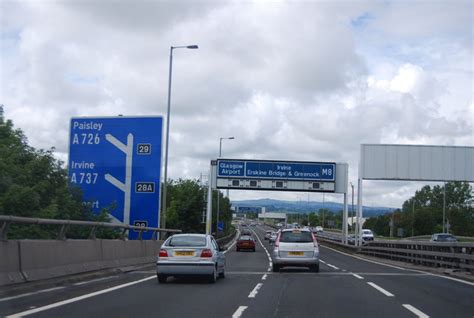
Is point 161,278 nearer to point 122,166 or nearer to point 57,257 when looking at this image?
point 57,257

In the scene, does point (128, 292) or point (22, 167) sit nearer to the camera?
point (128, 292)

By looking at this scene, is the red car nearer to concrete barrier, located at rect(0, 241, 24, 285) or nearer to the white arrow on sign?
the white arrow on sign

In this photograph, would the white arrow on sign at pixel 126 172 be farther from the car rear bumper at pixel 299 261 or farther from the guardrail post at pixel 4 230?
the guardrail post at pixel 4 230

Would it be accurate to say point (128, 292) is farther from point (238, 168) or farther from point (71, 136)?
point (238, 168)

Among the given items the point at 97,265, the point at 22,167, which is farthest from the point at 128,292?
the point at 22,167

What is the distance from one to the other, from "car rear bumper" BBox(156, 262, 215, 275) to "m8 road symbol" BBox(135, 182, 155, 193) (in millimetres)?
5780

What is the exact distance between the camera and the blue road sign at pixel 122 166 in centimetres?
2277

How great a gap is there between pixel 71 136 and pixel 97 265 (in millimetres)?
6195

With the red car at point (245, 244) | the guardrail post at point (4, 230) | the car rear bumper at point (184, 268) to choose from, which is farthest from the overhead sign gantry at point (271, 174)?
the guardrail post at point (4, 230)

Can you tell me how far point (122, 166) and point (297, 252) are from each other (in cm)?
734

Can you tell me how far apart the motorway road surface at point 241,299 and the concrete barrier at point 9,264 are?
2.11ft

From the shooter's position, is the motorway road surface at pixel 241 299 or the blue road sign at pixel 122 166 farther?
the blue road sign at pixel 122 166

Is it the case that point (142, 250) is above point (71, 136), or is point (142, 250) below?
below

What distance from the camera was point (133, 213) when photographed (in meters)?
23.0
